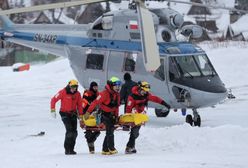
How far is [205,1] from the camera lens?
89.5 meters

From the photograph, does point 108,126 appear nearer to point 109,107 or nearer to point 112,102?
point 109,107

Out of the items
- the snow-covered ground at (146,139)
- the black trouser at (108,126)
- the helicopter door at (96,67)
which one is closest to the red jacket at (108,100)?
the black trouser at (108,126)

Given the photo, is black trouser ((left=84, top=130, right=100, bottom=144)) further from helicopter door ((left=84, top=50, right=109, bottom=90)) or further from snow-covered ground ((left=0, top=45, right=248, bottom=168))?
helicopter door ((left=84, top=50, right=109, bottom=90))

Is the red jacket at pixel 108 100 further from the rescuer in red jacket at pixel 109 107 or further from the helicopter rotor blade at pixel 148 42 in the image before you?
the helicopter rotor blade at pixel 148 42

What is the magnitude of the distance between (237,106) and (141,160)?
10.4 metres

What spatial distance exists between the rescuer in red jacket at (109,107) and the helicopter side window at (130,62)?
5609mm

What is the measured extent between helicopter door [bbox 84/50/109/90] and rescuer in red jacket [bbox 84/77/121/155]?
21.0 feet

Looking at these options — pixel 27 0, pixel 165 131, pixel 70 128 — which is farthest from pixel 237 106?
pixel 27 0

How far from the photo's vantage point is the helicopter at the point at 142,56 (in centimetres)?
1566

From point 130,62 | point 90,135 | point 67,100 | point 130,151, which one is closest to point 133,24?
point 130,62

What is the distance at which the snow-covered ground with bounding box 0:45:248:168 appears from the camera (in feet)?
33.1

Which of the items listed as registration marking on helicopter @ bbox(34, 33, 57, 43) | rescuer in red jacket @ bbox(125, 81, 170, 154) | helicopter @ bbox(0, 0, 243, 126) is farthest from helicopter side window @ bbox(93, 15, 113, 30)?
rescuer in red jacket @ bbox(125, 81, 170, 154)

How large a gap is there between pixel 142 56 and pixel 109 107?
4.93 metres

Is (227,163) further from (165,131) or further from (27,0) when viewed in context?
(27,0)
